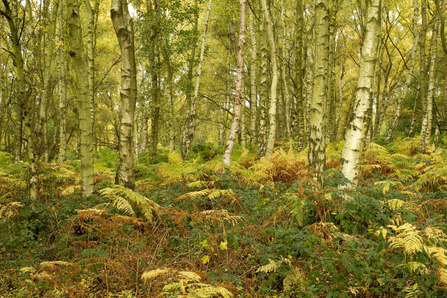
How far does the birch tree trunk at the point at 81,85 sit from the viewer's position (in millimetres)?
4438

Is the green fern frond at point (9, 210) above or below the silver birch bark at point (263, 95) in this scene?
below

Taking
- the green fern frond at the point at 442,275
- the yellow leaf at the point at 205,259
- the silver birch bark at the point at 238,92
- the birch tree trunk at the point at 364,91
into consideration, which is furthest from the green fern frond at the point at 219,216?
the silver birch bark at the point at 238,92

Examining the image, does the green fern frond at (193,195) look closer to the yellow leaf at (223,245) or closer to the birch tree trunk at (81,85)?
the yellow leaf at (223,245)

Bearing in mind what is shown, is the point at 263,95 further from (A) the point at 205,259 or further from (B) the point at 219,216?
(A) the point at 205,259

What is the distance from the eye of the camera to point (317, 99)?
4.74 metres

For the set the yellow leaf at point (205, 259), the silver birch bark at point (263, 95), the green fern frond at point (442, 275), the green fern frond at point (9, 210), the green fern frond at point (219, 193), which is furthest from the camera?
the silver birch bark at point (263, 95)

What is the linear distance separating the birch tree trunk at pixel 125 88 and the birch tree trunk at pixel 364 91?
3.87 m

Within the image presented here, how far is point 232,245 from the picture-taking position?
3.77 meters

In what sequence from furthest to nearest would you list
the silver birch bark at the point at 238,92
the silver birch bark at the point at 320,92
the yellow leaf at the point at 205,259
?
the silver birch bark at the point at 238,92 → the silver birch bark at the point at 320,92 → the yellow leaf at the point at 205,259

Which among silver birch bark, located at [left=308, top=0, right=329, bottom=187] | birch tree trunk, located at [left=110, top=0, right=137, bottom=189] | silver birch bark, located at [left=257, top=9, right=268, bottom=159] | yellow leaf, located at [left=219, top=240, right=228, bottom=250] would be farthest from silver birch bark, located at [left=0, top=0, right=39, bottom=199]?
silver birch bark, located at [left=257, top=9, right=268, bottom=159]

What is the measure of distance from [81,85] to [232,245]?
361cm

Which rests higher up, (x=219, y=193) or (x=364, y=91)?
(x=364, y=91)

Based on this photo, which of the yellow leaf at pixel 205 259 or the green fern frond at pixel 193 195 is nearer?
the yellow leaf at pixel 205 259

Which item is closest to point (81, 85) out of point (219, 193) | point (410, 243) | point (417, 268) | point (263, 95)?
point (219, 193)
